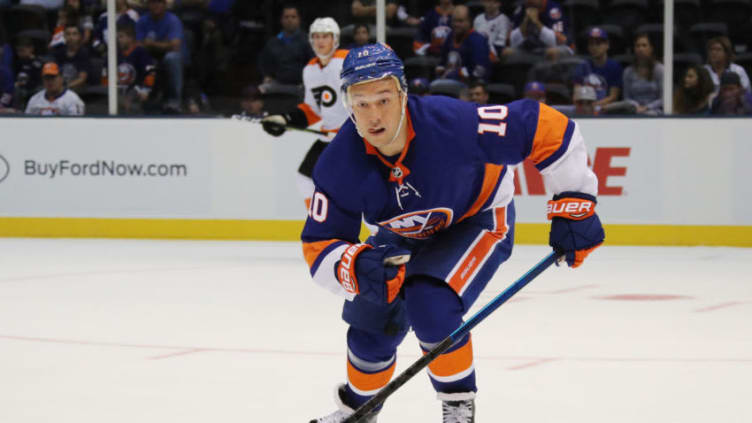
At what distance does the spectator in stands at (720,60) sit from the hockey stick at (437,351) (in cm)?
540

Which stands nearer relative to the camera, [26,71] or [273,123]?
[273,123]

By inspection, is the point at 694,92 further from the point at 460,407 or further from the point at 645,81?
the point at 460,407

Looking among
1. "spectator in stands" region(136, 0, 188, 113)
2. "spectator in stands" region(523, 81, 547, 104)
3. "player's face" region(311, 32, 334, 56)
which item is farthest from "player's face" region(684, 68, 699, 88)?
"spectator in stands" region(136, 0, 188, 113)

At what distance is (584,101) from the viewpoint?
26.1ft

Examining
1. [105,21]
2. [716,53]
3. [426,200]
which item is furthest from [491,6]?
[426,200]

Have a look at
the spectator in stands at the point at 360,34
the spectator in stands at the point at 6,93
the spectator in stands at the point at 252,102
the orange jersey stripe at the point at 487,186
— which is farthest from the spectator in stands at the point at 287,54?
the orange jersey stripe at the point at 487,186

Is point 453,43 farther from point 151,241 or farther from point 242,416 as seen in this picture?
point 242,416

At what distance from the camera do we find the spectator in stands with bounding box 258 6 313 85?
8.38 m

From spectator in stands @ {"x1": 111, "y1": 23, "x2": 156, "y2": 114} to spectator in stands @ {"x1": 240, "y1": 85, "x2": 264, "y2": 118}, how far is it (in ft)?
2.26

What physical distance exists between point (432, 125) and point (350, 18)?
5686 mm

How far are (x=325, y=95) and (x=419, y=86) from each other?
4.50 feet

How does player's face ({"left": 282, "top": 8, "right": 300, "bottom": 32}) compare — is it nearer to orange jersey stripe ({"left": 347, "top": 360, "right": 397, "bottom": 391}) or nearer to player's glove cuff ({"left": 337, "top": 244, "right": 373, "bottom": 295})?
orange jersey stripe ({"left": 347, "top": 360, "right": 397, "bottom": 391})

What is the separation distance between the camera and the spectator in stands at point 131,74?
Result: 8469 mm

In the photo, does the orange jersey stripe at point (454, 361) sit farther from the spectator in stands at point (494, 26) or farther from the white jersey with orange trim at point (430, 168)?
the spectator in stands at point (494, 26)
